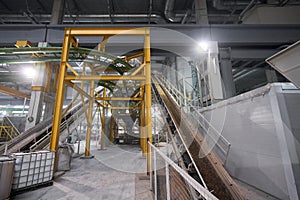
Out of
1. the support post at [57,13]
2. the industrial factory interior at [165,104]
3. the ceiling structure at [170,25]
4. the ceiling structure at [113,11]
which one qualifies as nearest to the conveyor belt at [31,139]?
the industrial factory interior at [165,104]

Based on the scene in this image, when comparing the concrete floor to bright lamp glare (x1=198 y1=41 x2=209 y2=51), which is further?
bright lamp glare (x1=198 y1=41 x2=209 y2=51)

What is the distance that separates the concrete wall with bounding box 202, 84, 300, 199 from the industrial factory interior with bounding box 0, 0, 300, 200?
18 mm

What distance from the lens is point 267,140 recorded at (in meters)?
2.49

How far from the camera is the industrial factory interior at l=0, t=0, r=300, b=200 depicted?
7.34 feet

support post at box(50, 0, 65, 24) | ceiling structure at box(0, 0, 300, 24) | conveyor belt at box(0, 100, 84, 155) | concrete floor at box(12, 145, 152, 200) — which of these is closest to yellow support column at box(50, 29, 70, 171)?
concrete floor at box(12, 145, 152, 200)

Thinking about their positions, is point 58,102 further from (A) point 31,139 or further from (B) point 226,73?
(B) point 226,73

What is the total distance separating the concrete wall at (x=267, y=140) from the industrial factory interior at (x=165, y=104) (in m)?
0.02

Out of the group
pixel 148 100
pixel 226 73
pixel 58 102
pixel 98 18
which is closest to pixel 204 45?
pixel 226 73

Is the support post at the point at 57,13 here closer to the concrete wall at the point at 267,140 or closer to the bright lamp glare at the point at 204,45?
the bright lamp glare at the point at 204,45

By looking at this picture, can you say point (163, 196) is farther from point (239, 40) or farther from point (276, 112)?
point (239, 40)

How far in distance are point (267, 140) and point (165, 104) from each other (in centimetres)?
294

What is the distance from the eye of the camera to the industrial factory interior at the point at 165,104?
2238 mm

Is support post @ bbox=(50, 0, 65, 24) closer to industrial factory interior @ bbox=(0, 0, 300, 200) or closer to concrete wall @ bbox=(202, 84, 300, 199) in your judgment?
industrial factory interior @ bbox=(0, 0, 300, 200)

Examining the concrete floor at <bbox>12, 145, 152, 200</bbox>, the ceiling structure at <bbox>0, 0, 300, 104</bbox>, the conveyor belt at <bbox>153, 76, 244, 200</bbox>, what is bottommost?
the concrete floor at <bbox>12, 145, 152, 200</bbox>
